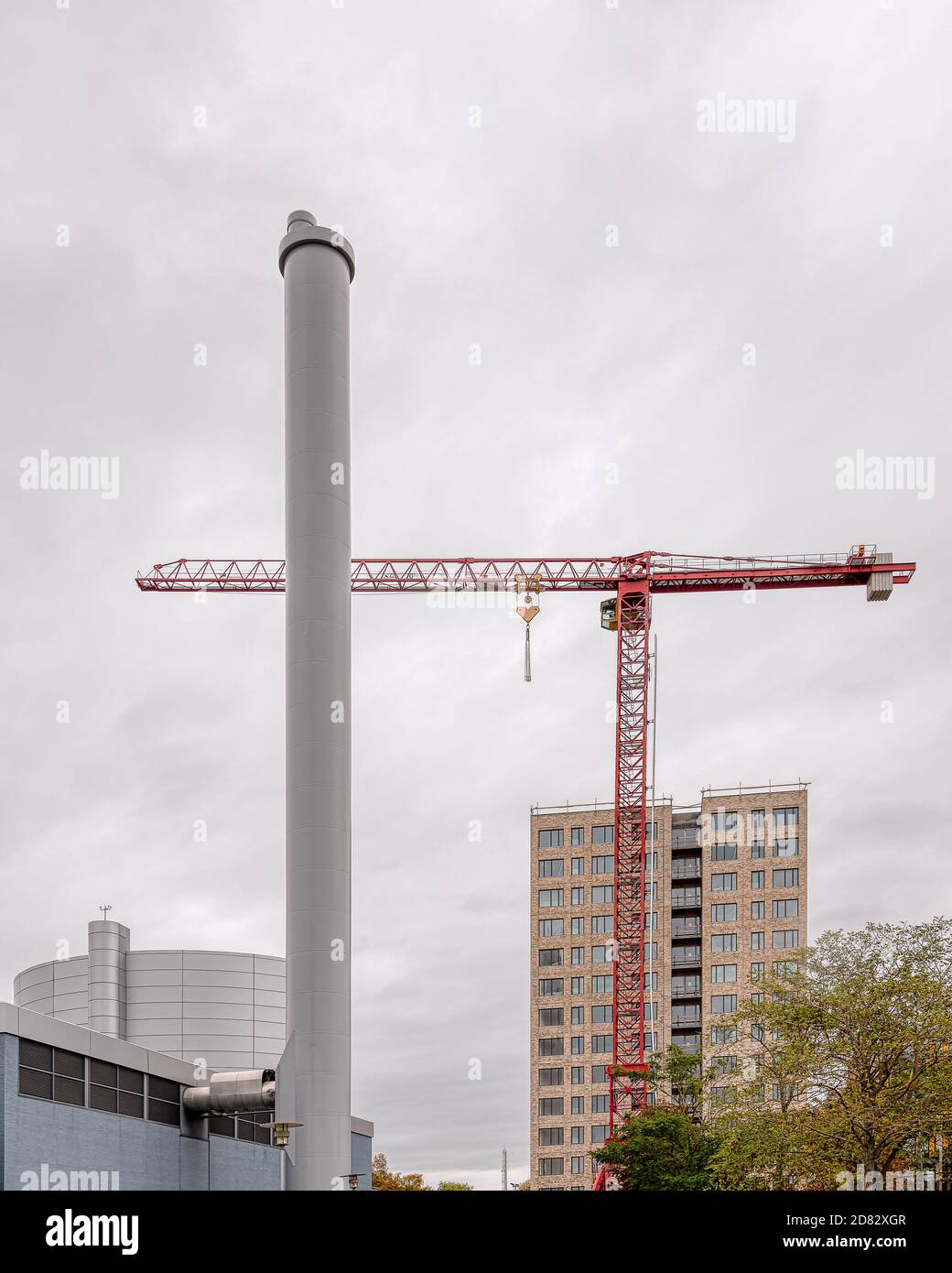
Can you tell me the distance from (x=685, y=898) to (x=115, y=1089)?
93453 millimetres

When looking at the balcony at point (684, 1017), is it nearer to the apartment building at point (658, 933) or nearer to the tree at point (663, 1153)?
the apartment building at point (658, 933)

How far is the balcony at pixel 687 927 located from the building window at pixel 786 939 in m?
8.23

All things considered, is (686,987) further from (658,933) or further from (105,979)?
(105,979)

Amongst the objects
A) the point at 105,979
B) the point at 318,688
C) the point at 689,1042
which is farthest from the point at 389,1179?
the point at 318,688

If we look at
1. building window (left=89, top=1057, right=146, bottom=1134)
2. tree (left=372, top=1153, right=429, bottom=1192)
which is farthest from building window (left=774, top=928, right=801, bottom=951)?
building window (left=89, top=1057, right=146, bottom=1134)

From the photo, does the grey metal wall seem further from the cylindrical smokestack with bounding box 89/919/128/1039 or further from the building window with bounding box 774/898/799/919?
the building window with bounding box 774/898/799/919

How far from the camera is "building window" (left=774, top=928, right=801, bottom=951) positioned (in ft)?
384

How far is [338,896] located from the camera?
38.2 meters

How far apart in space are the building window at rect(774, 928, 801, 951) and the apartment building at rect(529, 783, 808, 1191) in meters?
0.12

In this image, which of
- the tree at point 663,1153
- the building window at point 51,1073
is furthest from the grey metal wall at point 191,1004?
the building window at point 51,1073

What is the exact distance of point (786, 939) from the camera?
117375mm

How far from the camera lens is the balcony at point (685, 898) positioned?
4855 inches
